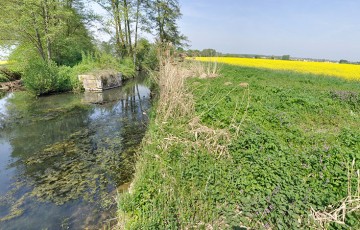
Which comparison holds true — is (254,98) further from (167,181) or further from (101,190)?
(101,190)

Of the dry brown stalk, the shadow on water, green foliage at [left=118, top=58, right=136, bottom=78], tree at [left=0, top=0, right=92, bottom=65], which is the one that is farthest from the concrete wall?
the dry brown stalk

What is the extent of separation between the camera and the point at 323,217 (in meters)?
2.36

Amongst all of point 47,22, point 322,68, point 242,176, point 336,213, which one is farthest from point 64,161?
point 322,68

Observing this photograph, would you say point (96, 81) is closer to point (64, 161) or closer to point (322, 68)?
point (64, 161)

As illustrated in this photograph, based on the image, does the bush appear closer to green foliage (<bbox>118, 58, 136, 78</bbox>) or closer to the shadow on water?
the shadow on water

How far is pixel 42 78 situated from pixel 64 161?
9.42 metres

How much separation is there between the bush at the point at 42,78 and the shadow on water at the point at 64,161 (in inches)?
77.6

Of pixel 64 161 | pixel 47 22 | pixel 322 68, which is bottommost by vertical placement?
pixel 64 161

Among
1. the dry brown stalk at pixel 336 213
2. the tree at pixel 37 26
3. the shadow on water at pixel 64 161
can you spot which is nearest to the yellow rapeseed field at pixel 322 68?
the shadow on water at pixel 64 161

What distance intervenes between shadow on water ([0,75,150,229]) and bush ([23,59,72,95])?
1.97 m

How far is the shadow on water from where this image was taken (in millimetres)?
3518

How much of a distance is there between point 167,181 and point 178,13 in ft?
97.9

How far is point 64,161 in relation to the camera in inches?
207

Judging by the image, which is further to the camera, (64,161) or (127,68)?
(127,68)
